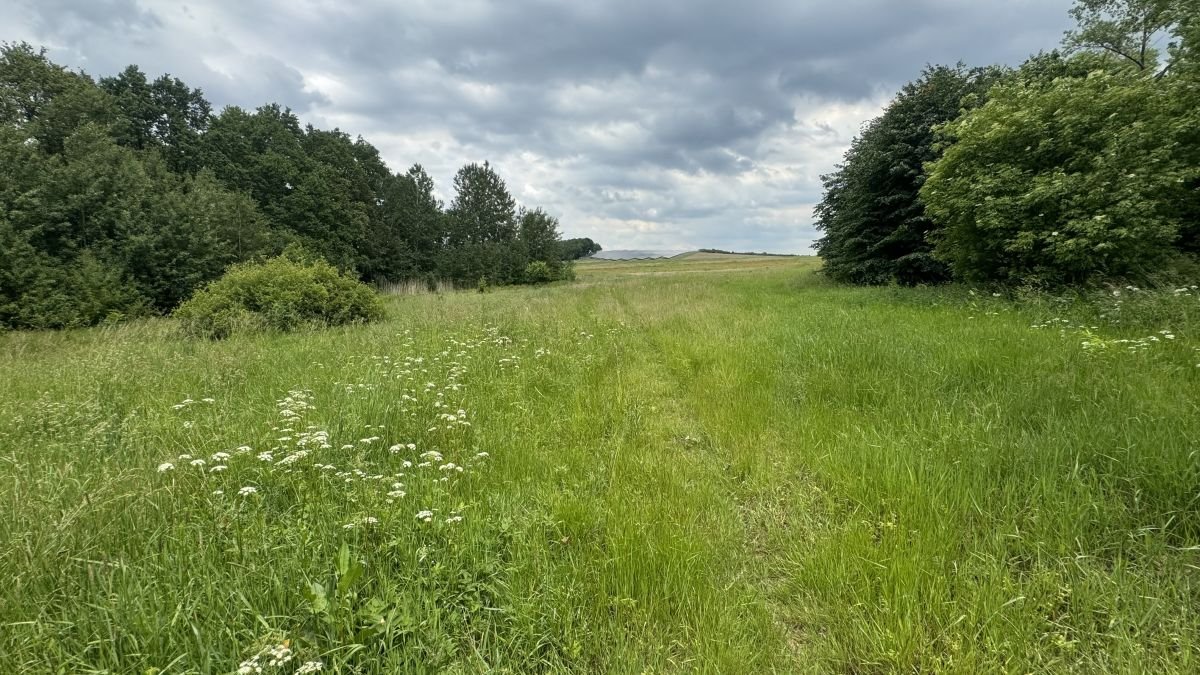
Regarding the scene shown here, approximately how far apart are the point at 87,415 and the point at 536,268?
38.4 m

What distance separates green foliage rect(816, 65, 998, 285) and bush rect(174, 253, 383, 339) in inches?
699

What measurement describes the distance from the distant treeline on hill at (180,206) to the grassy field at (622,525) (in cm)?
1620

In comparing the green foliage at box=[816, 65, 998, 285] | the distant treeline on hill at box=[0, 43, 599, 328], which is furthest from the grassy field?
the distant treeline on hill at box=[0, 43, 599, 328]

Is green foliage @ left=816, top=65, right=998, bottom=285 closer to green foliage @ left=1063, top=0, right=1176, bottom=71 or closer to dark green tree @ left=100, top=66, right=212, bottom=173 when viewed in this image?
green foliage @ left=1063, top=0, right=1176, bottom=71

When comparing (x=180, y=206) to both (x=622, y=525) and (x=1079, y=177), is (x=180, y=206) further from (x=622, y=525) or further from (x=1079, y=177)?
(x=1079, y=177)

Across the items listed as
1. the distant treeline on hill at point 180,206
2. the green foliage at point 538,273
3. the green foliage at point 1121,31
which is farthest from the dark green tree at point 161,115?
the green foliage at point 1121,31

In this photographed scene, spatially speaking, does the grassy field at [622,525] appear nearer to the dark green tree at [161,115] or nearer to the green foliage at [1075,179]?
the green foliage at [1075,179]

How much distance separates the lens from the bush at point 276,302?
979 cm

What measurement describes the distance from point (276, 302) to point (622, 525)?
11.7 meters

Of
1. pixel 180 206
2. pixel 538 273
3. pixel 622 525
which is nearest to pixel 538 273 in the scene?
pixel 538 273

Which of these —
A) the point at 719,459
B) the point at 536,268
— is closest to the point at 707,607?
the point at 719,459

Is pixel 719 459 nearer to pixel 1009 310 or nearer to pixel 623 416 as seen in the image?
pixel 623 416

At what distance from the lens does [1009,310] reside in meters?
7.57

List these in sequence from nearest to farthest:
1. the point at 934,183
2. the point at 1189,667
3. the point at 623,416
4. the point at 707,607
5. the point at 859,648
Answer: the point at 1189,667 → the point at 859,648 → the point at 707,607 → the point at 623,416 → the point at 934,183
